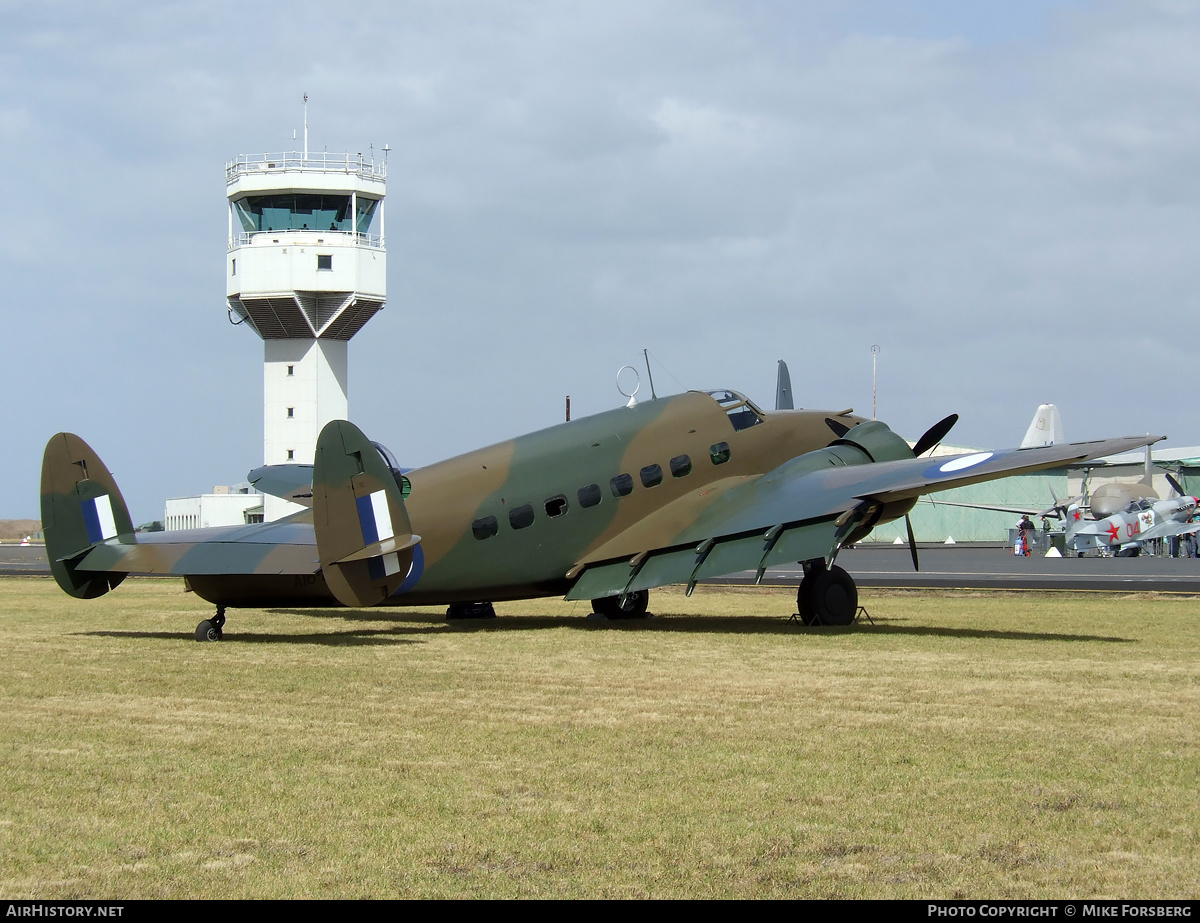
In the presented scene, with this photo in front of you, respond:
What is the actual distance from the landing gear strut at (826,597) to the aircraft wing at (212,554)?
25.1 ft

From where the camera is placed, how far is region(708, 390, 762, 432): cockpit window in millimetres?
21078

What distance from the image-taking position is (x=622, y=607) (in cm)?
2172

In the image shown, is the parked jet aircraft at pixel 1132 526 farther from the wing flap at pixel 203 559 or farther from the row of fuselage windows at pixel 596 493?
the wing flap at pixel 203 559

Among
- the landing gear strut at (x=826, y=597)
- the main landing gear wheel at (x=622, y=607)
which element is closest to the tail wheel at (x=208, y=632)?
the main landing gear wheel at (x=622, y=607)

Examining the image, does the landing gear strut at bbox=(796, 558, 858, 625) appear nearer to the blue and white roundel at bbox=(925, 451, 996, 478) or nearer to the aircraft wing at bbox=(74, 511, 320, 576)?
the blue and white roundel at bbox=(925, 451, 996, 478)

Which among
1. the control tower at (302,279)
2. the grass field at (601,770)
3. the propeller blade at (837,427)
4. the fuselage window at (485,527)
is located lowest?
the grass field at (601,770)

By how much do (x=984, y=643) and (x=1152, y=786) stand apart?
9242 millimetres

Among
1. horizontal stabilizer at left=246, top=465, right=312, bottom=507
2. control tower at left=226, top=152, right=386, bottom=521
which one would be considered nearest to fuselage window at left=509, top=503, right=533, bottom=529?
horizontal stabilizer at left=246, top=465, right=312, bottom=507

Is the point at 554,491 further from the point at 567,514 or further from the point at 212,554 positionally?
the point at 212,554

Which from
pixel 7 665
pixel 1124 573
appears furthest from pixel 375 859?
pixel 1124 573

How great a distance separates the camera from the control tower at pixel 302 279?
59500 mm

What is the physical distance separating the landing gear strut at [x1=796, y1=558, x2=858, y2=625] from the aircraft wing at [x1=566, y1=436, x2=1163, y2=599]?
1490mm

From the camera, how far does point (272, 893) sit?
592 cm
